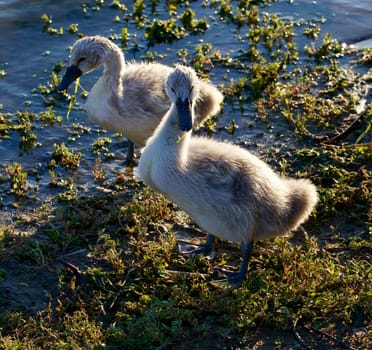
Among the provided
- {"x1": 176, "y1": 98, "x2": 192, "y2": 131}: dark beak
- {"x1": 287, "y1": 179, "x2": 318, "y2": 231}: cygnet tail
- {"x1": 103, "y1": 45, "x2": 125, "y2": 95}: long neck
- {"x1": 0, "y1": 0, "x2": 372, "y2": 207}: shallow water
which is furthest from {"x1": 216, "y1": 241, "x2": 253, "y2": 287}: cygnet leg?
{"x1": 103, "y1": 45, "x2": 125, "y2": 95}: long neck

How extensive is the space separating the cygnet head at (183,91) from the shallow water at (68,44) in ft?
6.14

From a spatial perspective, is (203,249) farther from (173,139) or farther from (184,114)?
(184,114)

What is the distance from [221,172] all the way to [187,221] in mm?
1198

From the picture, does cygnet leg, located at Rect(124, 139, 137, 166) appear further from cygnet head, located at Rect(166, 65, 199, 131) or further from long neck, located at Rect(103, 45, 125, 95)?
cygnet head, located at Rect(166, 65, 199, 131)

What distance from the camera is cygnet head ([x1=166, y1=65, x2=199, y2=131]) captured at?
5566mm

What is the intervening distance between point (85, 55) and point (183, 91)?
206cm

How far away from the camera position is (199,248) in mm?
5973

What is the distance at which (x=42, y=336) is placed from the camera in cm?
494

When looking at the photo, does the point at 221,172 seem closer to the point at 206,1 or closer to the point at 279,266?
the point at 279,266

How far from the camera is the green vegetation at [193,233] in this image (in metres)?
5.01

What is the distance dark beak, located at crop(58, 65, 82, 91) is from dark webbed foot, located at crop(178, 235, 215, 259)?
2.31 m

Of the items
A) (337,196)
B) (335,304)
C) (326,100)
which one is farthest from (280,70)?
(335,304)

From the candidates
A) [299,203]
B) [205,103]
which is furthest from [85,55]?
[299,203]

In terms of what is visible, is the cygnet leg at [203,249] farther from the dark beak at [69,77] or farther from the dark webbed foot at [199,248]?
the dark beak at [69,77]
